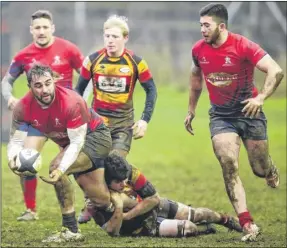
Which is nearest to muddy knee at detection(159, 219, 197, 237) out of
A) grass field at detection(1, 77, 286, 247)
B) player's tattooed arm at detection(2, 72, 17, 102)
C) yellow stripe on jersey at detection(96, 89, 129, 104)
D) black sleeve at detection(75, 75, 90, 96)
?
grass field at detection(1, 77, 286, 247)

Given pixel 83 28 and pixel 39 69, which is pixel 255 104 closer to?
pixel 39 69

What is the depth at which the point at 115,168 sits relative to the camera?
10578mm

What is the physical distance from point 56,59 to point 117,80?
4.53ft

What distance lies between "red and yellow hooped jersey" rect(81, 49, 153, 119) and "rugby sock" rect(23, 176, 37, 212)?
5.59 feet

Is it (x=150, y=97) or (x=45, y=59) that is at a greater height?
(x=45, y=59)

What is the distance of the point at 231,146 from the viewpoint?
35.7 ft

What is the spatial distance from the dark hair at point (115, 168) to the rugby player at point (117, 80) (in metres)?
0.78

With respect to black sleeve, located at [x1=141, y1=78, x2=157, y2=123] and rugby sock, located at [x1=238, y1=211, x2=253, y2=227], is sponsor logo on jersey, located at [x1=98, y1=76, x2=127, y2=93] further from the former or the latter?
rugby sock, located at [x1=238, y1=211, x2=253, y2=227]

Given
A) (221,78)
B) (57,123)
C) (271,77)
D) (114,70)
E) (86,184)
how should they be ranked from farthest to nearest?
1. (114,70)
2. (221,78)
3. (86,184)
4. (271,77)
5. (57,123)

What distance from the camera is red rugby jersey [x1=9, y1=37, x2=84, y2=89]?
12.8 m

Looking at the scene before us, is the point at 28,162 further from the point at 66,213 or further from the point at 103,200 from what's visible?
the point at 103,200

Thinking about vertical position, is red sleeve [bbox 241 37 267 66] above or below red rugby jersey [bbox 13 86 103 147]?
above

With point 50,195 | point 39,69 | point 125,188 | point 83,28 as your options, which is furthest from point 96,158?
point 83,28

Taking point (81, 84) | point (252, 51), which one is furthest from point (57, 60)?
point (252, 51)
